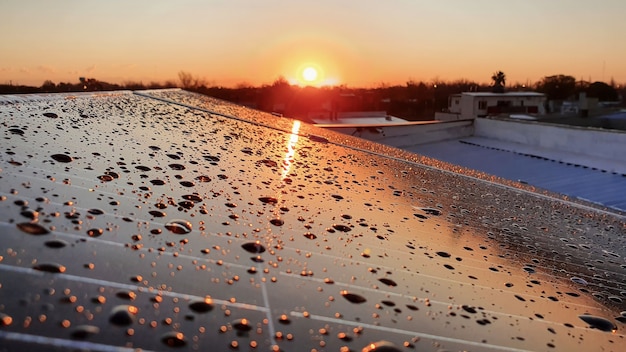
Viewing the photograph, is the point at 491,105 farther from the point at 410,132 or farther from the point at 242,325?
the point at 242,325

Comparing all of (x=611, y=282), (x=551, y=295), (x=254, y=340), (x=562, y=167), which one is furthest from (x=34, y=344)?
(x=562, y=167)

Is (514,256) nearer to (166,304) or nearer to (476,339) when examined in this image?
(476,339)

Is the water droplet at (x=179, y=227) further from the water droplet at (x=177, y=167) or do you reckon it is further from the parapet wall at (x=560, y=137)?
the parapet wall at (x=560, y=137)

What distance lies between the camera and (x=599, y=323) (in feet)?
4.34

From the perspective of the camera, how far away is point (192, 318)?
2.77 ft

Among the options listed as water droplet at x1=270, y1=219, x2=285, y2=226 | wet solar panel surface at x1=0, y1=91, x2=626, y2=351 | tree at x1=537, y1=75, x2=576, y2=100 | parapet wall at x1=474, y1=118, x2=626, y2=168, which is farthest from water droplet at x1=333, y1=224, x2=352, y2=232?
tree at x1=537, y1=75, x2=576, y2=100

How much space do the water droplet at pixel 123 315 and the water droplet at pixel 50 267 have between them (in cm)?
15

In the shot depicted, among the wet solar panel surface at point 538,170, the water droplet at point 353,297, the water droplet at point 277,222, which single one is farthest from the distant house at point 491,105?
the water droplet at point 353,297

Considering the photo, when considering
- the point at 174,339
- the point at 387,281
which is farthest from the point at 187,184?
the point at 174,339

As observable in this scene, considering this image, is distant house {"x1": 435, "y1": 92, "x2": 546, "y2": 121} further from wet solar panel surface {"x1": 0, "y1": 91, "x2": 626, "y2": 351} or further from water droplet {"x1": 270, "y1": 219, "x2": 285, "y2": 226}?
water droplet {"x1": 270, "y1": 219, "x2": 285, "y2": 226}

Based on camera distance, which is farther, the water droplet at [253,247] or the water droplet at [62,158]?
the water droplet at [62,158]

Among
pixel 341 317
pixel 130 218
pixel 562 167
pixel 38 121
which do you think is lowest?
pixel 562 167

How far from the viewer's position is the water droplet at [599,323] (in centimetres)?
129

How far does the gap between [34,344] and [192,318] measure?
0.79 ft
